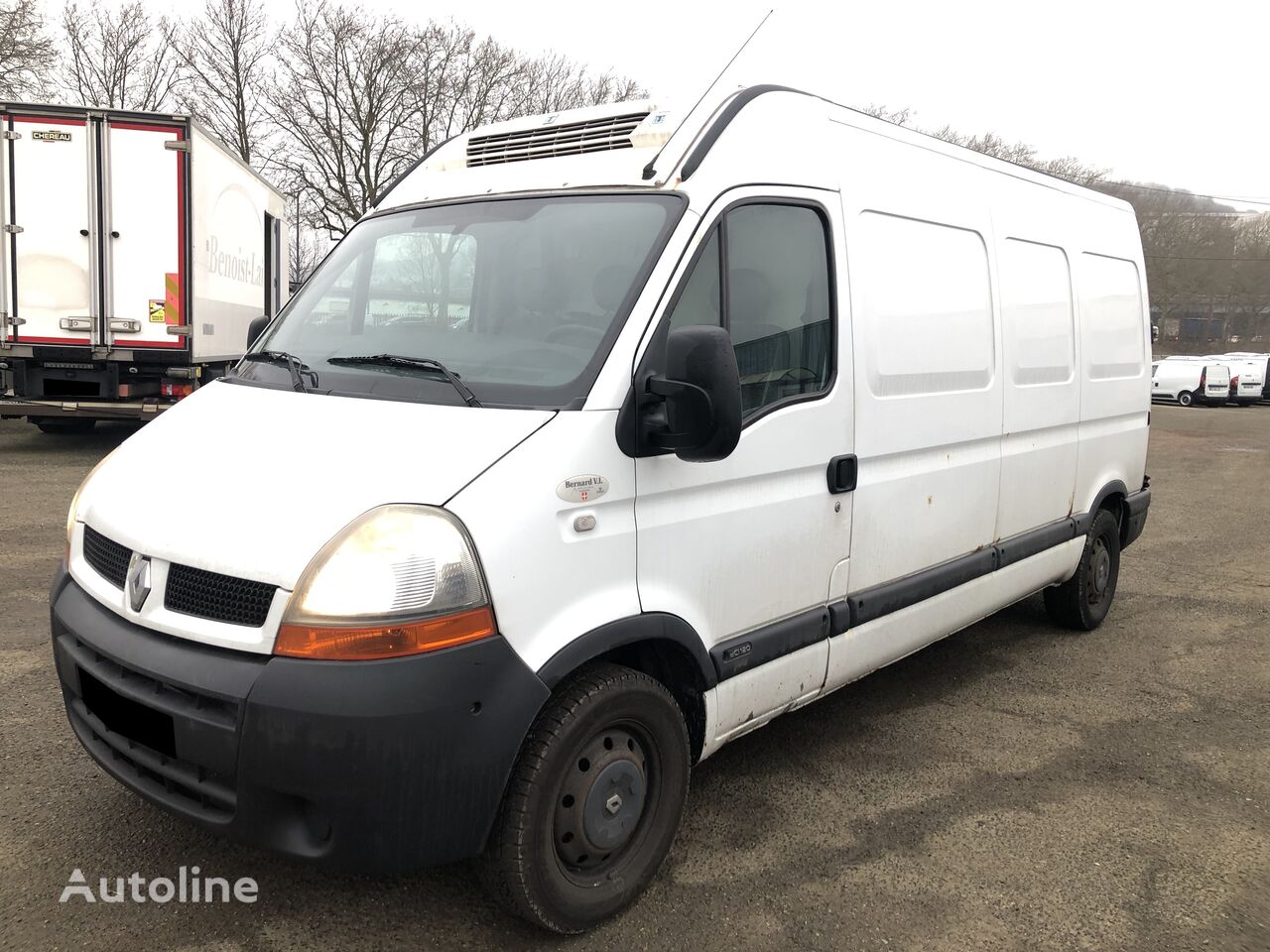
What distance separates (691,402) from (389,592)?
0.93m

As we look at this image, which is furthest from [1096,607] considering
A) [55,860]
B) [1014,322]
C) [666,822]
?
[55,860]

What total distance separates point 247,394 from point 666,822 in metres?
1.89

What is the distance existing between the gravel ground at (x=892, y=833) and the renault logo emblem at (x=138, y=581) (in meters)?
0.30

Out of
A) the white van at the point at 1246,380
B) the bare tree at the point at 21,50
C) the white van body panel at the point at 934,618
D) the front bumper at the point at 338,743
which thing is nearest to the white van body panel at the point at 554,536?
the front bumper at the point at 338,743

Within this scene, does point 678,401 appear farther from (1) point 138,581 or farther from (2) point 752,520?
(1) point 138,581

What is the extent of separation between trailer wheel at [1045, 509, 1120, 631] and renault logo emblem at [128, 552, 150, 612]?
4.87 meters

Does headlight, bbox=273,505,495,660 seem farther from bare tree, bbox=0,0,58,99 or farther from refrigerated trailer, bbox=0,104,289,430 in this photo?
bare tree, bbox=0,0,58,99

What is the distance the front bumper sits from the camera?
2.35m

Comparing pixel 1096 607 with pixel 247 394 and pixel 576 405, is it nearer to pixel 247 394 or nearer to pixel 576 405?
pixel 576 405

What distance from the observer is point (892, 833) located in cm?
349

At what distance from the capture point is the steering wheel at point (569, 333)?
9.55 feet

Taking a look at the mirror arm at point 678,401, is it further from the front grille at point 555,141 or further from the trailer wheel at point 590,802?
the front grille at point 555,141

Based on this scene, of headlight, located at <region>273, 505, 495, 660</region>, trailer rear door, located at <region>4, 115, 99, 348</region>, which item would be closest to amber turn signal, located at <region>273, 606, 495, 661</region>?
headlight, located at <region>273, 505, 495, 660</region>

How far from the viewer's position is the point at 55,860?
10.1 feet
